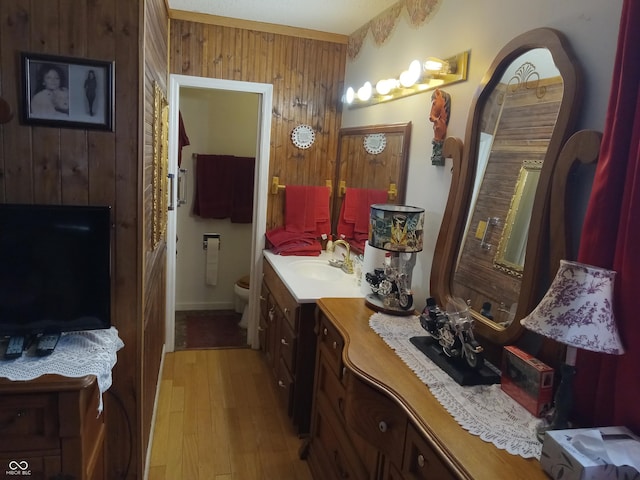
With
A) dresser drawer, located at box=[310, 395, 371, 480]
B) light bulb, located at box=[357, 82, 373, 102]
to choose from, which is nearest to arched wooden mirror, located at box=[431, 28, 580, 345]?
dresser drawer, located at box=[310, 395, 371, 480]

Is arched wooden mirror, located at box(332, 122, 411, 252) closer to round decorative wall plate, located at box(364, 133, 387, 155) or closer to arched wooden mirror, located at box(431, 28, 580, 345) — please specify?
round decorative wall plate, located at box(364, 133, 387, 155)

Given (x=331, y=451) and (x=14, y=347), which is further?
(x=331, y=451)

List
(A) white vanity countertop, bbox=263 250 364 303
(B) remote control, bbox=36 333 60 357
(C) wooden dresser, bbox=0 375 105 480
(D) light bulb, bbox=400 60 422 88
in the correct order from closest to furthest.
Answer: (C) wooden dresser, bbox=0 375 105 480, (B) remote control, bbox=36 333 60 357, (D) light bulb, bbox=400 60 422 88, (A) white vanity countertop, bbox=263 250 364 303

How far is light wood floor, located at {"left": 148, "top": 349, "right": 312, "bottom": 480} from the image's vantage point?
2.33 meters

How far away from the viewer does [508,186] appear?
5.46 feet

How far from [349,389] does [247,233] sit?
3.02 meters

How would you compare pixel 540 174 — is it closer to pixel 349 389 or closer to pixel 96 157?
pixel 349 389

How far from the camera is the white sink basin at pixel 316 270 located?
3.03 m

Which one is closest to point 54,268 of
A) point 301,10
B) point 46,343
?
point 46,343

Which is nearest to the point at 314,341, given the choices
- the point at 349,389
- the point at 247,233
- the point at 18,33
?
the point at 349,389

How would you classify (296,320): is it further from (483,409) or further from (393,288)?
(483,409)

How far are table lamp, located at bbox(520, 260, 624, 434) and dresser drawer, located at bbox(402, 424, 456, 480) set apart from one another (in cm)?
42

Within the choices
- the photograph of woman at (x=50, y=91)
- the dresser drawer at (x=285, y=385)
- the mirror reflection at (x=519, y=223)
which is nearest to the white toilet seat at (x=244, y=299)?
the dresser drawer at (x=285, y=385)

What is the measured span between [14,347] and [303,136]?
2.46 m
